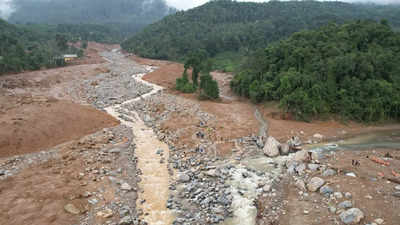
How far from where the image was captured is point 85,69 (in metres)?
66.2

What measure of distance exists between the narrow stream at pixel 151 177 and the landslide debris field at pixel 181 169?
83mm

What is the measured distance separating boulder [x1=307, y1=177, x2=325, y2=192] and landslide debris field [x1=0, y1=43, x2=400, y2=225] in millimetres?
80

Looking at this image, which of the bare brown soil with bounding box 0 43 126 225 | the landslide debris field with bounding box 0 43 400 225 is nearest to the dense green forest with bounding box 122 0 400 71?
the landslide debris field with bounding box 0 43 400 225

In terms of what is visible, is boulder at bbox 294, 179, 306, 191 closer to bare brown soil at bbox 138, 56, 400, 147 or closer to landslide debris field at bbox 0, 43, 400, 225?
landslide debris field at bbox 0, 43, 400, 225

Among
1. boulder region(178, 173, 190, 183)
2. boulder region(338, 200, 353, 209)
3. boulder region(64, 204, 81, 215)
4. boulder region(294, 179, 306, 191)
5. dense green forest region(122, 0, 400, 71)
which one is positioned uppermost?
dense green forest region(122, 0, 400, 71)

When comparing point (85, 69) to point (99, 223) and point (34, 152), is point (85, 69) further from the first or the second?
point (99, 223)

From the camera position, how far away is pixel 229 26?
124688 millimetres

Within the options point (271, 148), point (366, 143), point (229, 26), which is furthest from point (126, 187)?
point (229, 26)

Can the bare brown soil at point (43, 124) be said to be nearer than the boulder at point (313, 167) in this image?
No

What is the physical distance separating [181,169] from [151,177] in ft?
8.26

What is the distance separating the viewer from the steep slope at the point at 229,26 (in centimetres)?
9862

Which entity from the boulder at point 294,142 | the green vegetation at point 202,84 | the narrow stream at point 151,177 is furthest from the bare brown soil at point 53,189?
the green vegetation at point 202,84

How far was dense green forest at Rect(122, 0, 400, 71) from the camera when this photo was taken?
97.8 m

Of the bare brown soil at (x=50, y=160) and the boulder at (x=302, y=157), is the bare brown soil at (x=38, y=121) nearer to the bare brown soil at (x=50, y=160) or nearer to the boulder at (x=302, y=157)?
the bare brown soil at (x=50, y=160)
